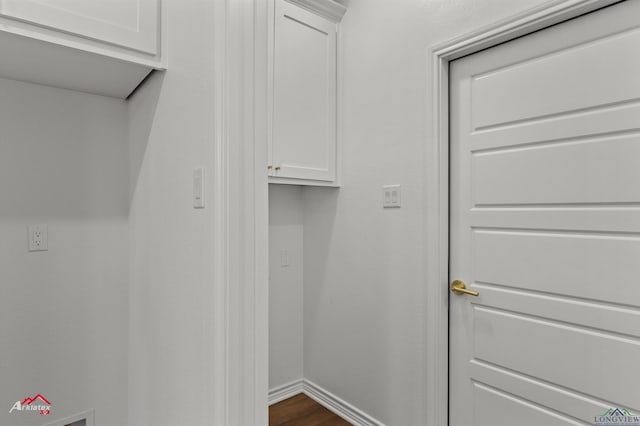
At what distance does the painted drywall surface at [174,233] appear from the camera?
3.11 feet

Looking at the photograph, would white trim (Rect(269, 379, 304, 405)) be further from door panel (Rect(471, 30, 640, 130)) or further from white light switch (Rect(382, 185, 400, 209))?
door panel (Rect(471, 30, 640, 130))

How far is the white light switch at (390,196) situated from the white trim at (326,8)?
43.1 inches

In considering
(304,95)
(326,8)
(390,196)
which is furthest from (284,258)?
(326,8)

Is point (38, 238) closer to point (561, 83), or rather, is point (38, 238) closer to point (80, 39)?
point (80, 39)

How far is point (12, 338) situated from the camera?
142 cm

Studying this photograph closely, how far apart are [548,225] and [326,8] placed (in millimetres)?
1664

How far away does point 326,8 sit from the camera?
2047mm

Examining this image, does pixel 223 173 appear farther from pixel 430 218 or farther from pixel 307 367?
pixel 307 367

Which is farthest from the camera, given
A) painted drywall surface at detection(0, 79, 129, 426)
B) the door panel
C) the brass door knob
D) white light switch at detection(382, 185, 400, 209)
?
white light switch at detection(382, 185, 400, 209)

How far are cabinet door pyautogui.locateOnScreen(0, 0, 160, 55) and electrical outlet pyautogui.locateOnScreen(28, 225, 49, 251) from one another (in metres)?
0.85

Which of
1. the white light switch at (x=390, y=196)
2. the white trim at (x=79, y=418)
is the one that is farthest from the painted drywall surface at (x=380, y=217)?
the white trim at (x=79, y=418)

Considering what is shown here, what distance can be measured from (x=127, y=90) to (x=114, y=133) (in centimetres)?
24

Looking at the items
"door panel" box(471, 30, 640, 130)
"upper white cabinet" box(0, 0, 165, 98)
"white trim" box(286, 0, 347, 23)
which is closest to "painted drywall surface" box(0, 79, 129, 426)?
"upper white cabinet" box(0, 0, 165, 98)

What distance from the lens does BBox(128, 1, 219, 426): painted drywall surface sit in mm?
948
